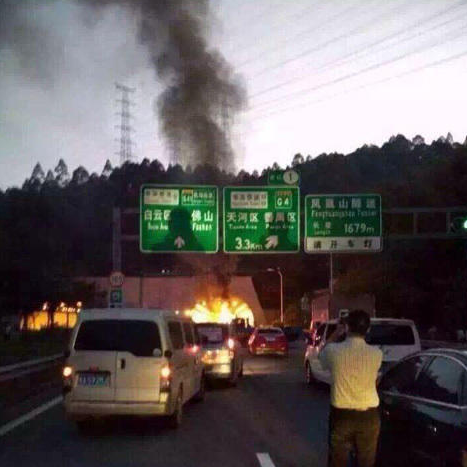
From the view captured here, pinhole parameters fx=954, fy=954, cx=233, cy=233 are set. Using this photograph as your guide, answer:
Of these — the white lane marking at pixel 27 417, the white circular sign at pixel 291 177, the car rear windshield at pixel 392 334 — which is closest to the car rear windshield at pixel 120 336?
the white lane marking at pixel 27 417

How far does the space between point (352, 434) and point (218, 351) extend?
15.5 m

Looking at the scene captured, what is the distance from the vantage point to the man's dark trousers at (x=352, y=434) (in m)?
8.04

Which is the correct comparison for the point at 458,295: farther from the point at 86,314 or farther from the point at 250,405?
the point at 86,314

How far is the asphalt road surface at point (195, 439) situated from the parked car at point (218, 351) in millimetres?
2744

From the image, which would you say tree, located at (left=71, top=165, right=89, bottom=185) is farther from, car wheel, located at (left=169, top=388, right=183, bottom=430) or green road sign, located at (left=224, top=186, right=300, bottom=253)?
car wheel, located at (left=169, top=388, right=183, bottom=430)

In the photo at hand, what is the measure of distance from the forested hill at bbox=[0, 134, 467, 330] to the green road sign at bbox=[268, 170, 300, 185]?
7710mm

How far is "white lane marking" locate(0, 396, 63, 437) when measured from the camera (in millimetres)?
15328

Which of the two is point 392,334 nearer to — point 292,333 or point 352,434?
point 352,434

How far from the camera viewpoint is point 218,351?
23469mm

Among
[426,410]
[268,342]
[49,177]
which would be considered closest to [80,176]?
[49,177]

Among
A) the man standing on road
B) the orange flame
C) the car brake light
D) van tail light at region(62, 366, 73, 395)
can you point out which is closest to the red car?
the orange flame

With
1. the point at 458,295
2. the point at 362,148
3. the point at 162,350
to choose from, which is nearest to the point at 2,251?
the point at 458,295

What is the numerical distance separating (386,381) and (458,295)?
144 ft

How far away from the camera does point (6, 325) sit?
62750mm
